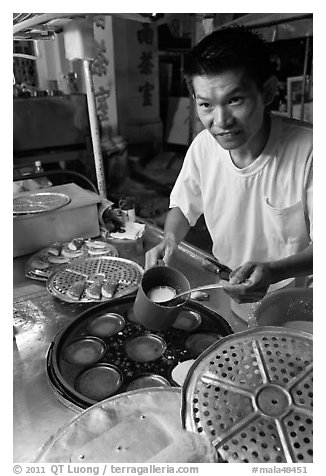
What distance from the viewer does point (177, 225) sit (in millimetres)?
1676

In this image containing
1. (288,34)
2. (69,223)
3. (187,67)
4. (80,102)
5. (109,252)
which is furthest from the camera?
(80,102)

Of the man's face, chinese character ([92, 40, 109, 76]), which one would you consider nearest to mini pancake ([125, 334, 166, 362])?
the man's face

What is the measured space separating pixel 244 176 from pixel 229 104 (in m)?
0.37

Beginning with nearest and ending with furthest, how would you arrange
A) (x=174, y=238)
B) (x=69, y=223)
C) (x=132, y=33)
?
1. (x=174, y=238)
2. (x=69, y=223)
3. (x=132, y=33)

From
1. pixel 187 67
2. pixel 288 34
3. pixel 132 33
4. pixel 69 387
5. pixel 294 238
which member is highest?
pixel 132 33

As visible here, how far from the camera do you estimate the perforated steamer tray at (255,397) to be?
2.15 ft

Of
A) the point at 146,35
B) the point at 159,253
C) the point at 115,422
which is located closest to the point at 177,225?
the point at 159,253

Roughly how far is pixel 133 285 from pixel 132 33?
5693mm

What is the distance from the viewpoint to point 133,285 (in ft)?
4.95

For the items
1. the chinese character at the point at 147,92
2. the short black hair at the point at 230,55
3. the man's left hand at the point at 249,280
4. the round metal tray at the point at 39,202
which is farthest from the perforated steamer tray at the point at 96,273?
the chinese character at the point at 147,92

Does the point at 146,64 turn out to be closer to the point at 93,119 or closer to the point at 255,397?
the point at 93,119

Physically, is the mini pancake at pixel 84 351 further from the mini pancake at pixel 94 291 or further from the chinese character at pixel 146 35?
the chinese character at pixel 146 35

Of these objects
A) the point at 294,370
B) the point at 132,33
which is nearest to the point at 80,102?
the point at 132,33
